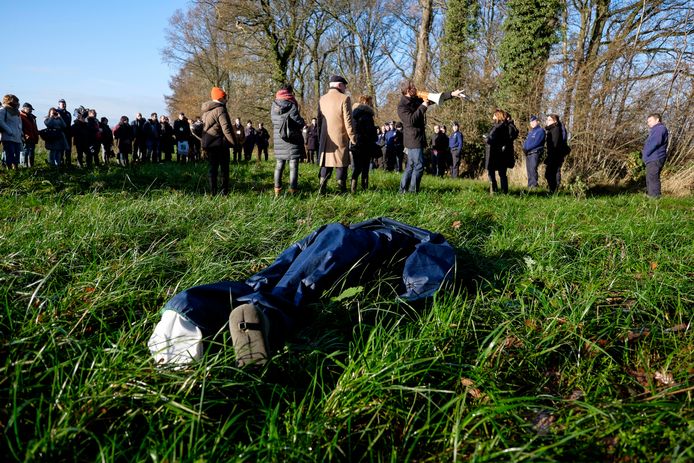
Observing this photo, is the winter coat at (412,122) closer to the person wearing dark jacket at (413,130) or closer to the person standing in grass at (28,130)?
the person wearing dark jacket at (413,130)

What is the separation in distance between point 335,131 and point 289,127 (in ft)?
2.53

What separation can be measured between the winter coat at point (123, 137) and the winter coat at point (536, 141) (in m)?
12.1

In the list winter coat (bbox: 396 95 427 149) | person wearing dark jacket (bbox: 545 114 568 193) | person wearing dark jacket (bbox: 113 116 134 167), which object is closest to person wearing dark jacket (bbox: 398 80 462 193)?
winter coat (bbox: 396 95 427 149)

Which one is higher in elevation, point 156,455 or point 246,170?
point 246,170

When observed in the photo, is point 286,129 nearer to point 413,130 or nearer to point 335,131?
point 335,131

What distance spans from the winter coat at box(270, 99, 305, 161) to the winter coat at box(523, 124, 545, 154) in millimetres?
5903

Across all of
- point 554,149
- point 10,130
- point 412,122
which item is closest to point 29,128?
point 10,130

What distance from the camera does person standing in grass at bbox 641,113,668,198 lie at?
9.10 m

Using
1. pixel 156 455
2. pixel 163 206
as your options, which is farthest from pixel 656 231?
pixel 163 206

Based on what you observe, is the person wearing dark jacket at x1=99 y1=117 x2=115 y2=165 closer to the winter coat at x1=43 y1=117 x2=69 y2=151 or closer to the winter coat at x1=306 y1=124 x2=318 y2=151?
the winter coat at x1=43 y1=117 x2=69 y2=151

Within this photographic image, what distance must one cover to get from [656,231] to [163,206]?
5267 mm

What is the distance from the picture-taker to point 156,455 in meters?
1.42

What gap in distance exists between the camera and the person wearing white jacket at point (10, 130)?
363 inches

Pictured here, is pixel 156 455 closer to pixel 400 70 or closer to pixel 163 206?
pixel 163 206
